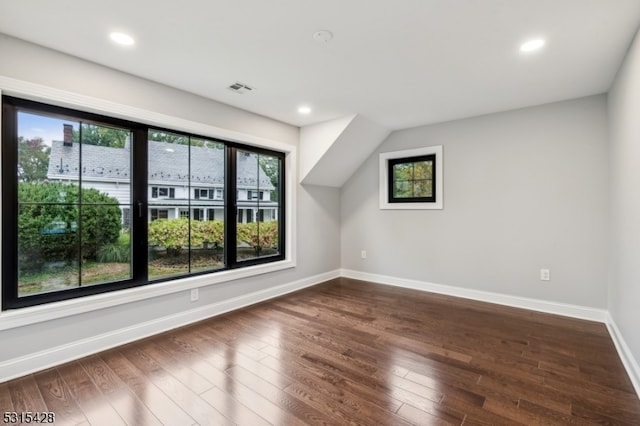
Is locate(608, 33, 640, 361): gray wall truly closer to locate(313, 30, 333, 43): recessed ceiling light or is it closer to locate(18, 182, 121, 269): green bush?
locate(313, 30, 333, 43): recessed ceiling light

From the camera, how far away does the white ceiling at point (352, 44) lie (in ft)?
6.06

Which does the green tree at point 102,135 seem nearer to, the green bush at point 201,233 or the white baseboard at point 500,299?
the green bush at point 201,233

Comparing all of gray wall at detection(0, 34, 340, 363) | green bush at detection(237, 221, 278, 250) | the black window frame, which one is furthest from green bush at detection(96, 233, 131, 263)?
the black window frame

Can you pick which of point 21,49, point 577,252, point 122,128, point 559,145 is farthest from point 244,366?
point 559,145

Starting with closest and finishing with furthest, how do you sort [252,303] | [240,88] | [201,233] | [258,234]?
[240,88]
[201,233]
[252,303]
[258,234]

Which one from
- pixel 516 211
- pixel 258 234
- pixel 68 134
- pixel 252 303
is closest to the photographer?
pixel 68 134

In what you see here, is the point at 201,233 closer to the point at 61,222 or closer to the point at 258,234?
the point at 258,234

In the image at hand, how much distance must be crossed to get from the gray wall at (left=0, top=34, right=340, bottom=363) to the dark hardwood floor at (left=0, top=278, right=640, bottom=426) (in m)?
0.23

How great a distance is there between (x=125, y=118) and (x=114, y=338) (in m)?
1.92

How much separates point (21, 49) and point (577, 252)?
533 centimetres

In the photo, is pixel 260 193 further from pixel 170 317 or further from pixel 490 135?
pixel 490 135

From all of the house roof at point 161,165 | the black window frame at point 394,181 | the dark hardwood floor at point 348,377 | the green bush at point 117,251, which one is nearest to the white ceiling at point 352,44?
the house roof at point 161,165

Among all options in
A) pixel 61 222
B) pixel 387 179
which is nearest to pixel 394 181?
pixel 387 179

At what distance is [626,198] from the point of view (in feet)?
7.78
